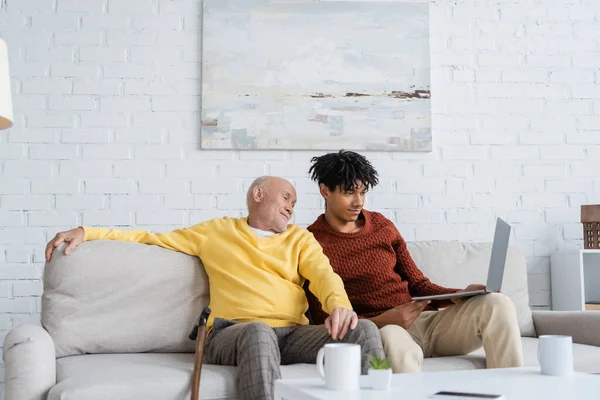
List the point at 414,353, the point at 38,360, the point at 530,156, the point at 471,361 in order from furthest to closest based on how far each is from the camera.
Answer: the point at 530,156, the point at 471,361, the point at 414,353, the point at 38,360

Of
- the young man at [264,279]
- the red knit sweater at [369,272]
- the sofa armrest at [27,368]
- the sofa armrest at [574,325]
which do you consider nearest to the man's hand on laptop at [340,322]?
the young man at [264,279]

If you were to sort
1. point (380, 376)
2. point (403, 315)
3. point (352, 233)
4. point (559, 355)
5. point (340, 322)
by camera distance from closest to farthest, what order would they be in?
point (380, 376) → point (559, 355) → point (340, 322) → point (403, 315) → point (352, 233)

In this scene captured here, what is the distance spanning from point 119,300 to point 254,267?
48 centimetres

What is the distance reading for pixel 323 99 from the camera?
345 cm

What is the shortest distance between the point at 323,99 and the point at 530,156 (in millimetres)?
1060

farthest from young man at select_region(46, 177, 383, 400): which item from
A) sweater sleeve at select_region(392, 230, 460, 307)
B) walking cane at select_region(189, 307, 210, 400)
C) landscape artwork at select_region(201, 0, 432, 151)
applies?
landscape artwork at select_region(201, 0, 432, 151)

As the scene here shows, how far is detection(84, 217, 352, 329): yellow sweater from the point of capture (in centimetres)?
247

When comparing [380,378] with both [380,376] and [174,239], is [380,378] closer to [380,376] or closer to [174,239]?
[380,376]

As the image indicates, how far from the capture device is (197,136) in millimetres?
3387

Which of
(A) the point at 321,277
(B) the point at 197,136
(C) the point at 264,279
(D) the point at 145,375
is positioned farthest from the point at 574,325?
(B) the point at 197,136

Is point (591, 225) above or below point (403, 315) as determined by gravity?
above

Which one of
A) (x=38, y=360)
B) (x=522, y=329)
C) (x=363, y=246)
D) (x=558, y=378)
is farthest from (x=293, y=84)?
(x=558, y=378)

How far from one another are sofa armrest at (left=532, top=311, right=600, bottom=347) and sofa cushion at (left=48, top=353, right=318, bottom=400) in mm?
1128

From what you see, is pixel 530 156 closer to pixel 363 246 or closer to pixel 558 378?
pixel 363 246
